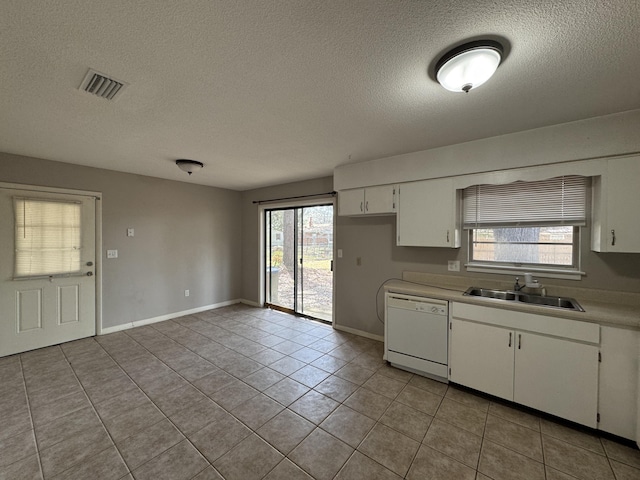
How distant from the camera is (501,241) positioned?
2.87 meters

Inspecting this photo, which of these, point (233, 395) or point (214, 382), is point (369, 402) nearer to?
point (233, 395)

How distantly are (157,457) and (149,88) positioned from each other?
8.23ft

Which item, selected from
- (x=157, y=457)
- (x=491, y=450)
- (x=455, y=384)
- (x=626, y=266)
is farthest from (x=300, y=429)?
(x=626, y=266)

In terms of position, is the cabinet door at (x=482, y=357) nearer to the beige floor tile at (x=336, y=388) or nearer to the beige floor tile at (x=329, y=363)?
the beige floor tile at (x=336, y=388)

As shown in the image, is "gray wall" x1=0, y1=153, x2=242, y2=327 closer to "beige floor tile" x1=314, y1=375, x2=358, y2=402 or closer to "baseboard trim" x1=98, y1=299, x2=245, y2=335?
"baseboard trim" x1=98, y1=299, x2=245, y2=335

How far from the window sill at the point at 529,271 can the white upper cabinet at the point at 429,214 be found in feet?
1.09

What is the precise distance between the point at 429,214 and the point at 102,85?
121 inches

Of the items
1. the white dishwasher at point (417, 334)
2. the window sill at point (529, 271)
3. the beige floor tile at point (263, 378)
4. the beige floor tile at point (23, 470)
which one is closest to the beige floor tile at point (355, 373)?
the white dishwasher at point (417, 334)

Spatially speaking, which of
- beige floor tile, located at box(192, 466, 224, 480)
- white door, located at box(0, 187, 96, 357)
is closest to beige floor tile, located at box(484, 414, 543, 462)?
beige floor tile, located at box(192, 466, 224, 480)

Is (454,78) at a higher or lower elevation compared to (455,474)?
higher

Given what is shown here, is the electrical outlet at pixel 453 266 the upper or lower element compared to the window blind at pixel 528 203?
lower

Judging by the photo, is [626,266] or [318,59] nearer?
[318,59]

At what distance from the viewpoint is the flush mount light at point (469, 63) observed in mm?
1338

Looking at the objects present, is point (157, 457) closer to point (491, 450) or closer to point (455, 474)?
point (455, 474)
